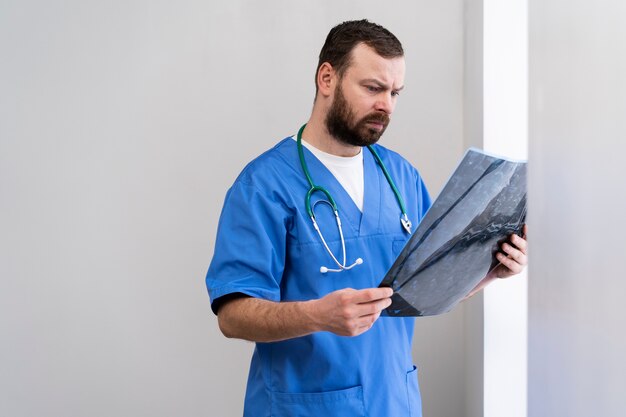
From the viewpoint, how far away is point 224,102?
2.35 metres

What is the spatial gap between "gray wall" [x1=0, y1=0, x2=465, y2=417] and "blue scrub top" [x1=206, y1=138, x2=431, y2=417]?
37.9 inches

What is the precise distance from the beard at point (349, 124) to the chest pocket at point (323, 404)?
452 mm

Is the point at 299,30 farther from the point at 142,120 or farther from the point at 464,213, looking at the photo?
the point at 464,213

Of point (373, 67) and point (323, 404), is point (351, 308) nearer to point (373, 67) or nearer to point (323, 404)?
point (323, 404)

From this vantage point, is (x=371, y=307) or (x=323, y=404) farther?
(x=323, y=404)

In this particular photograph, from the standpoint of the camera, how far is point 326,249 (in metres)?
1.35

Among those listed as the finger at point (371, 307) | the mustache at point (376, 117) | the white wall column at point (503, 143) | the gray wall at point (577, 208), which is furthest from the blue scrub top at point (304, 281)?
the gray wall at point (577, 208)

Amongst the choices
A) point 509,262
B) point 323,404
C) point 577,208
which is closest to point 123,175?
point 323,404

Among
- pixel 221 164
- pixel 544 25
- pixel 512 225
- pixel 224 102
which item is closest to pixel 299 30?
pixel 224 102

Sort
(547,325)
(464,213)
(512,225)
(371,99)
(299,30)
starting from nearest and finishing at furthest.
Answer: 1. (547,325)
2. (464,213)
3. (512,225)
4. (371,99)
5. (299,30)

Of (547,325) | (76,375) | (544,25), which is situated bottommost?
(76,375)

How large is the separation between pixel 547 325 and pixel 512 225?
0.53 metres

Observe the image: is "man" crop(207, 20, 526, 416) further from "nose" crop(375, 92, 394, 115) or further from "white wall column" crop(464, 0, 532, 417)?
"white wall column" crop(464, 0, 532, 417)

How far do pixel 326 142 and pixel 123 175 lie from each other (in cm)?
107
